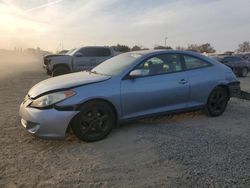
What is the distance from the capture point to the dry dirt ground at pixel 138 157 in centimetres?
429

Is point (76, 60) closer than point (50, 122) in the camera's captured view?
No

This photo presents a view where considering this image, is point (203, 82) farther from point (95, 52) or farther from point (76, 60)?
point (95, 52)

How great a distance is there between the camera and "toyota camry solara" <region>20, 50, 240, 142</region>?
553 centimetres

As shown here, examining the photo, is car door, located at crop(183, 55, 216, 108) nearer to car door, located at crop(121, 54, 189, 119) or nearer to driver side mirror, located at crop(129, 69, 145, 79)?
car door, located at crop(121, 54, 189, 119)

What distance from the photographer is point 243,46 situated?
89.3 meters

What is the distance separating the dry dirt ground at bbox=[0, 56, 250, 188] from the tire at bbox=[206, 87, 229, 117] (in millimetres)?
519

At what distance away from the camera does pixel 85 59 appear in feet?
58.3

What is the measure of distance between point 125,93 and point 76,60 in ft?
38.8

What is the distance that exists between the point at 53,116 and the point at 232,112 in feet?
14.6

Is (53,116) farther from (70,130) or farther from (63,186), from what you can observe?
(63,186)

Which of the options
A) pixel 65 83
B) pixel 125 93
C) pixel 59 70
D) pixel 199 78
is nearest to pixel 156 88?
pixel 125 93

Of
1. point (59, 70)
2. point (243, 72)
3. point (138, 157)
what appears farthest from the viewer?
point (243, 72)

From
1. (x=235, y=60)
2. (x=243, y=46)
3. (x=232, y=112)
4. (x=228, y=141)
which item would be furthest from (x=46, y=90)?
(x=243, y=46)

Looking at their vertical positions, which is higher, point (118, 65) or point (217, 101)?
point (118, 65)
